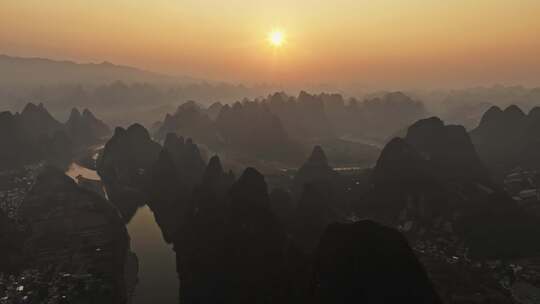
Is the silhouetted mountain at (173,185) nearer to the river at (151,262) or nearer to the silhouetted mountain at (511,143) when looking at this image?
the river at (151,262)

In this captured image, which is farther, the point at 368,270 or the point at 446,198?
the point at 446,198

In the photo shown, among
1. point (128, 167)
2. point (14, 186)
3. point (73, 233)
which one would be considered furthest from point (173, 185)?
point (14, 186)

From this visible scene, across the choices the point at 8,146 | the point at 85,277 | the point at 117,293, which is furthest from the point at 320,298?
the point at 8,146

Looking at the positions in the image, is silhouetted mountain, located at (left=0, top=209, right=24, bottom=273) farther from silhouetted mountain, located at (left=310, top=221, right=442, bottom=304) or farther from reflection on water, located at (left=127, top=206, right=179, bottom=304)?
silhouetted mountain, located at (left=310, top=221, right=442, bottom=304)

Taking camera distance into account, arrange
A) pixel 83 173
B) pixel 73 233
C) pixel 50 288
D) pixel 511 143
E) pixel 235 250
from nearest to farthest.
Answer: pixel 50 288
pixel 235 250
pixel 73 233
pixel 511 143
pixel 83 173

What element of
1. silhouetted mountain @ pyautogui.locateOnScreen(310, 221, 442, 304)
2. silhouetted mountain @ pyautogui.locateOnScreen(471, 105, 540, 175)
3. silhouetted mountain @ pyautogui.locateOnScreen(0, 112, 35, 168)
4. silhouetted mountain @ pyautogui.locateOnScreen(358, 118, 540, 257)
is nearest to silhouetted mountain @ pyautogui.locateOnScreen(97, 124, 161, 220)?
silhouetted mountain @ pyautogui.locateOnScreen(0, 112, 35, 168)

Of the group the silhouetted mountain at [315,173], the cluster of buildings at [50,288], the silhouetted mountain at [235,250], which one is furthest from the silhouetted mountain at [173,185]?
the silhouetted mountain at [315,173]

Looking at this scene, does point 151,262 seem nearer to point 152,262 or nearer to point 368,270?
point 152,262

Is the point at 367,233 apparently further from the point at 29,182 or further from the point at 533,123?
the point at 533,123
